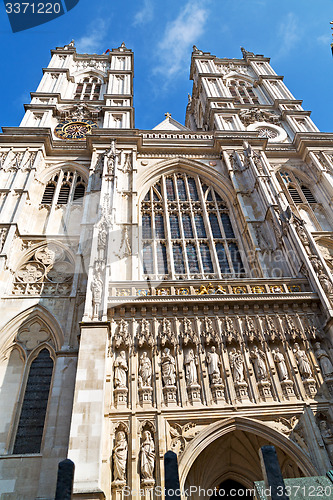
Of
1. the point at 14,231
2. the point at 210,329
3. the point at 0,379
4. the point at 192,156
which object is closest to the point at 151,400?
the point at 210,329

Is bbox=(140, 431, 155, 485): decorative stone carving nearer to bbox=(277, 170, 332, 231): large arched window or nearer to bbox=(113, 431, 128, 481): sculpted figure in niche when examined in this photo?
bbox=(113, 431, 128, 481): sculpted figure in niche

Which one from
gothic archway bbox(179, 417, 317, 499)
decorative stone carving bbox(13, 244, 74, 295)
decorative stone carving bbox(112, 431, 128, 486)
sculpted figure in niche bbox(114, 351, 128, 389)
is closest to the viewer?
decorative stone carving bbox(112, 431, 128, 486)

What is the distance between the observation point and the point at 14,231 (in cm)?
1481

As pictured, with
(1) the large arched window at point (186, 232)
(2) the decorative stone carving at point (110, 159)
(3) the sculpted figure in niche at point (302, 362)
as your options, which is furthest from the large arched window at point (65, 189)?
(3) the sculpted figure in niche at point (302, 362)

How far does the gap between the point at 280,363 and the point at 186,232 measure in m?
8.11

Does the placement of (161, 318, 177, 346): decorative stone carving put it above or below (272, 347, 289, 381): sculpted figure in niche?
above

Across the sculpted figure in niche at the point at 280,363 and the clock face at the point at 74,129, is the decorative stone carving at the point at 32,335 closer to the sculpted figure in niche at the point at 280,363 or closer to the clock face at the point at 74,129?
the sculpted figure in niche at the point at 280,363

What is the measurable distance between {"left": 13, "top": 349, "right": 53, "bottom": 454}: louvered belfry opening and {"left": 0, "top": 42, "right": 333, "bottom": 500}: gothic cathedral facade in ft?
0.17

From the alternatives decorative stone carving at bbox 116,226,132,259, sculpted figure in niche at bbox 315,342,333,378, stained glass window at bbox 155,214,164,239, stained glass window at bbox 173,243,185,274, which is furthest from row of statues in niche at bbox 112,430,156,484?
stained glass window at bbox 155,214,164,239

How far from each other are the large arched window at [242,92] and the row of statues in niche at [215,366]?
2174cm

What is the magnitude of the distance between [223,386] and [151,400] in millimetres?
2040

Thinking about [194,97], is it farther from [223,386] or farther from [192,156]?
[223,386]

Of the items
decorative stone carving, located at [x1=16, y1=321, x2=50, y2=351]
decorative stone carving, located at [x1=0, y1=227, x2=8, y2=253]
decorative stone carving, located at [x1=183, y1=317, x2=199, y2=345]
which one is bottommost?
decorative stone carving, located at [x1=183, y1=317, x2=199, y2=345]

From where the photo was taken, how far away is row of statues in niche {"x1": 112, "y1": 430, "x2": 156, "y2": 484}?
8.66 meters
